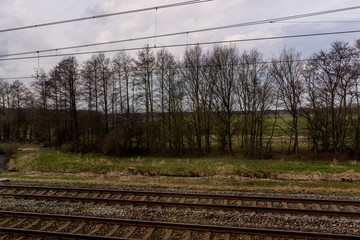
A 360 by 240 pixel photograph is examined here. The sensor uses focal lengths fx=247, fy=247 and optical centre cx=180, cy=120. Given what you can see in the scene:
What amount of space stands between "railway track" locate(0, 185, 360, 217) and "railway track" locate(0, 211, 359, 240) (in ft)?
6.08

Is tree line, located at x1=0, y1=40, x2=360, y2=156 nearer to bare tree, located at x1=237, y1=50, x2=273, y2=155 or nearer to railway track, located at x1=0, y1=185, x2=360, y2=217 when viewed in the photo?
bare tree, located at x1=237, y1=50, x2=273, y2=155

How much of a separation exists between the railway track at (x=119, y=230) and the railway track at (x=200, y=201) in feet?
6.08

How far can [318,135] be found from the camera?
26281 millimetres

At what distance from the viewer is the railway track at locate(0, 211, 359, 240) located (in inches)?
272

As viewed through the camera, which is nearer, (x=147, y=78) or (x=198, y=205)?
(x=198, y=205)

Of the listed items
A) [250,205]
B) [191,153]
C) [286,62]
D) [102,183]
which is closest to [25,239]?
[102,183]

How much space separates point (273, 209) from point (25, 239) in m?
7.96

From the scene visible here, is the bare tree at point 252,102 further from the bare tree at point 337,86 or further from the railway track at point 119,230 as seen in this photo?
the railway track at point 119,230

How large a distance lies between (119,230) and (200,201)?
3651 mm

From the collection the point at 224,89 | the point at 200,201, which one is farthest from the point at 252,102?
the point at 200,201

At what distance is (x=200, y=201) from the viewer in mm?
10023

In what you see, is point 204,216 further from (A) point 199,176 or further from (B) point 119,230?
(A) point 199,176

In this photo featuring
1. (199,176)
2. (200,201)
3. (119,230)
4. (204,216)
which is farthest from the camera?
(199,176)

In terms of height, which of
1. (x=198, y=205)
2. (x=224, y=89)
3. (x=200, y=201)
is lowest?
(x=200, y=201)
